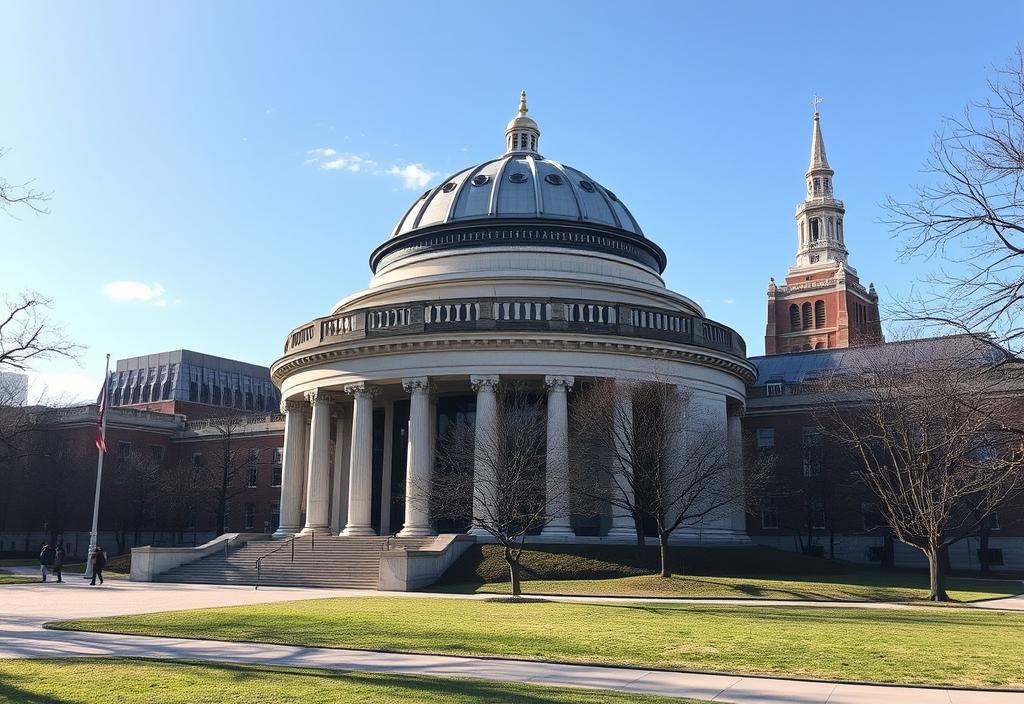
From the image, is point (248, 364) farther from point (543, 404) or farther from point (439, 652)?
point (439, 652)

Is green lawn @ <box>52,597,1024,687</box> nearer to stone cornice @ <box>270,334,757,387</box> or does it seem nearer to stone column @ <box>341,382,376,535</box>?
stone column @ <box>341,382,376,535</box>

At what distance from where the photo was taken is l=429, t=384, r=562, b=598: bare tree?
113ft

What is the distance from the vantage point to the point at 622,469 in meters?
39.0

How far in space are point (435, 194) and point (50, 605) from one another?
37177 mm

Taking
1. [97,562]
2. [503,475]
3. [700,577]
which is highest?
[503,475]

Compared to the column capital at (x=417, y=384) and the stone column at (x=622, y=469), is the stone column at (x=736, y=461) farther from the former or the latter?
the column capital at (x=417, y=384)

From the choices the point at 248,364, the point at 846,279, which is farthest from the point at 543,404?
the point at 846,279

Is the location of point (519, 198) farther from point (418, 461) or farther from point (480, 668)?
point (480, 668)

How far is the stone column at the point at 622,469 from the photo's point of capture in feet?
130

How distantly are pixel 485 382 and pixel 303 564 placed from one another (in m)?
11.5

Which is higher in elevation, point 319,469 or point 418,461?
point 418,461

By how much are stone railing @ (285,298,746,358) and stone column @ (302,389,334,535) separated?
11.4 ft

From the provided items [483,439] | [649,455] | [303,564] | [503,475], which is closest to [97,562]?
[303,564]

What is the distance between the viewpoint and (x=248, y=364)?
110m
